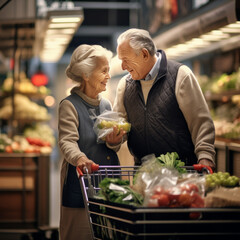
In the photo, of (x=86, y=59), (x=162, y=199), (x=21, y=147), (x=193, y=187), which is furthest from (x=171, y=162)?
(x=21, y=147)

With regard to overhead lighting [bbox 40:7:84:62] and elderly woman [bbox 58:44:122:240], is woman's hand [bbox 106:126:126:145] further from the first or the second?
overhead lighting [bbox 40:7:84:62]

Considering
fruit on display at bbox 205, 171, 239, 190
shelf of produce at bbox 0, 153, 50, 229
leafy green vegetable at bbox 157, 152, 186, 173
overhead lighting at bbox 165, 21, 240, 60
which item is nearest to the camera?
fruit on display at bbox 205, 171, 239, 190

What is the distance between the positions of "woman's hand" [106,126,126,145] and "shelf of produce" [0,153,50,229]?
12.1 ft

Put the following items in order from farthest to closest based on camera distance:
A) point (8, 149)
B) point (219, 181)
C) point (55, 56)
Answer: point (55, 56) < point (8, 149) < point (219, 181)

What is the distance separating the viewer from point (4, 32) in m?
9.15

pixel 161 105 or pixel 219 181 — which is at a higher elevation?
pixel 161 105

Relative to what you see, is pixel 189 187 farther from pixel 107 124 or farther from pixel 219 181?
pixel 107 124

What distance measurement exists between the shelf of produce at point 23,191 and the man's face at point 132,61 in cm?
369

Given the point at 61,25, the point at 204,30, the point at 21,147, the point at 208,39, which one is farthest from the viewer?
the point at 21,147

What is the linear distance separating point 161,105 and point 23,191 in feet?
12.7

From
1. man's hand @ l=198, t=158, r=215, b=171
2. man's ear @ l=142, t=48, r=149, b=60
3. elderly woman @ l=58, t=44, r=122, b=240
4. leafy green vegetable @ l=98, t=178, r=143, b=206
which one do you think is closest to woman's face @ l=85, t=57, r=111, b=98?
elderly woman @ l=58, t=44, r=122, b=240

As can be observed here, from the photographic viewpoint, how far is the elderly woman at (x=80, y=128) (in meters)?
3.53

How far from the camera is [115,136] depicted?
3525 millimetres

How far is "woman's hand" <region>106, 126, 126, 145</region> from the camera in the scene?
3.50 meters
